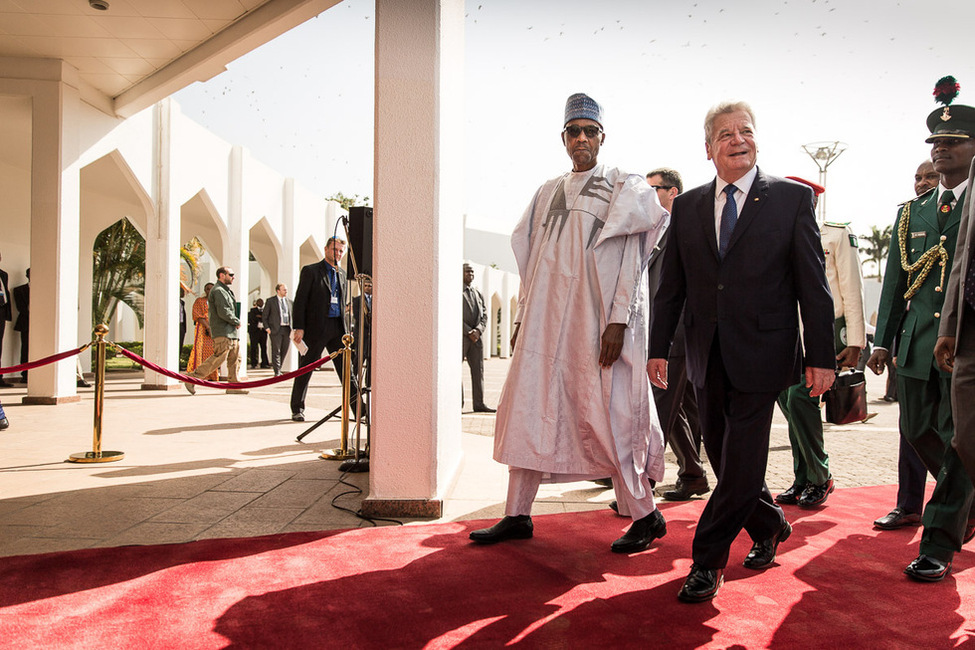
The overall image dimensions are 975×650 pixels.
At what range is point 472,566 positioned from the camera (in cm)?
313

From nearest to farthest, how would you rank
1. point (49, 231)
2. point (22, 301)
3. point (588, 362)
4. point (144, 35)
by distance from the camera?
point (588, 362), point (144, 35), point (49, 231), point (22, 301)

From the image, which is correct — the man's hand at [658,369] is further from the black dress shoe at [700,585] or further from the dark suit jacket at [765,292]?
the black dress shoe at [700,585]

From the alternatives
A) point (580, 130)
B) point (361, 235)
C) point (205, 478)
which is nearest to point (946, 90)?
point (580, 130)

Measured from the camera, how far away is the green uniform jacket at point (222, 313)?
11.0m

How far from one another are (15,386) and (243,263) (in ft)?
16.5

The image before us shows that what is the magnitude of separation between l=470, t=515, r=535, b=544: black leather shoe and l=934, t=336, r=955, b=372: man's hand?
1986 mm

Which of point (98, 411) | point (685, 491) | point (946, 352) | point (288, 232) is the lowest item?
point (685, 491)

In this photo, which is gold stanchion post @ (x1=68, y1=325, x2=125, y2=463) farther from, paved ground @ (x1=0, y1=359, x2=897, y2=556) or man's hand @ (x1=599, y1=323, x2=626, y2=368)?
man's hand @ (x1=599, y1=323, x2=626, y2=368)

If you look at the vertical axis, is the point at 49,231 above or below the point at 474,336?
above

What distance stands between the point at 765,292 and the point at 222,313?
9.73 m

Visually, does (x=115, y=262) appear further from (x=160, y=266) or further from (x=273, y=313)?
(x=160, y=266)

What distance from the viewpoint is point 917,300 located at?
3824 millimetres

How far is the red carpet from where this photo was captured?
237 cm

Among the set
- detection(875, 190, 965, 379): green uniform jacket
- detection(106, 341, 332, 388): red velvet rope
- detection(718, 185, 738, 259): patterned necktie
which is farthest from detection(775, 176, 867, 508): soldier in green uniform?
detection(106, 341, 332, 388): red velvet rope
